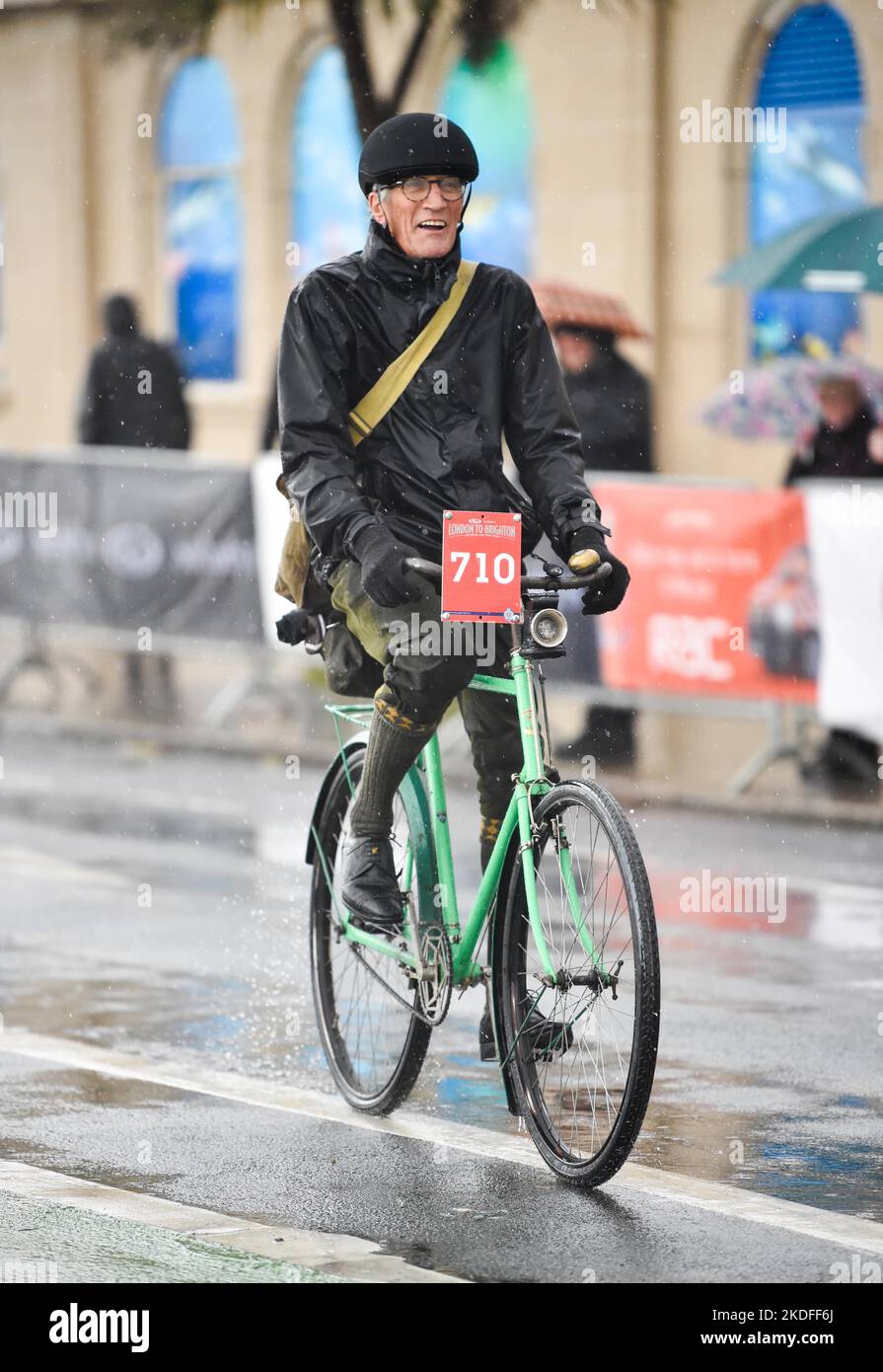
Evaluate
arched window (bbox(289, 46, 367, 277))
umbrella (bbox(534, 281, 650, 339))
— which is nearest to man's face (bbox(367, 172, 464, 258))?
umbrella (bbox(534, 281, 650, 339))

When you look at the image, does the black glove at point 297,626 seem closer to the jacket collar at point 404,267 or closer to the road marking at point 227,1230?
the jacket collar at point 404,267

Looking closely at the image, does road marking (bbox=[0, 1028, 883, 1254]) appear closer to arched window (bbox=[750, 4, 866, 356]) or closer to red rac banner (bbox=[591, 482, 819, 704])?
red rac banner (bbox=[591, 482, 819, 704])

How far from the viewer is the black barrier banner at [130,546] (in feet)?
47.7

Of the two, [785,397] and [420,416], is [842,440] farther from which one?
[420,416]

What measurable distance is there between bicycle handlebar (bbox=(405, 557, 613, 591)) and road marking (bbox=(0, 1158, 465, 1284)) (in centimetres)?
139

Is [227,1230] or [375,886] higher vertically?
[375,886]

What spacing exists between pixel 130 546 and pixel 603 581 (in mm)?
9593

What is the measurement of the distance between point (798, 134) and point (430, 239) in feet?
42.8

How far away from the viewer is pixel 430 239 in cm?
595

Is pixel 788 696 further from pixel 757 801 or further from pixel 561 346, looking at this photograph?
pixel 561 346

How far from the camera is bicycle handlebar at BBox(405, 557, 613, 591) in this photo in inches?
223

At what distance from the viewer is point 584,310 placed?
16.2 meters

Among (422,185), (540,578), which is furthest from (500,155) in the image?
(540,578)
